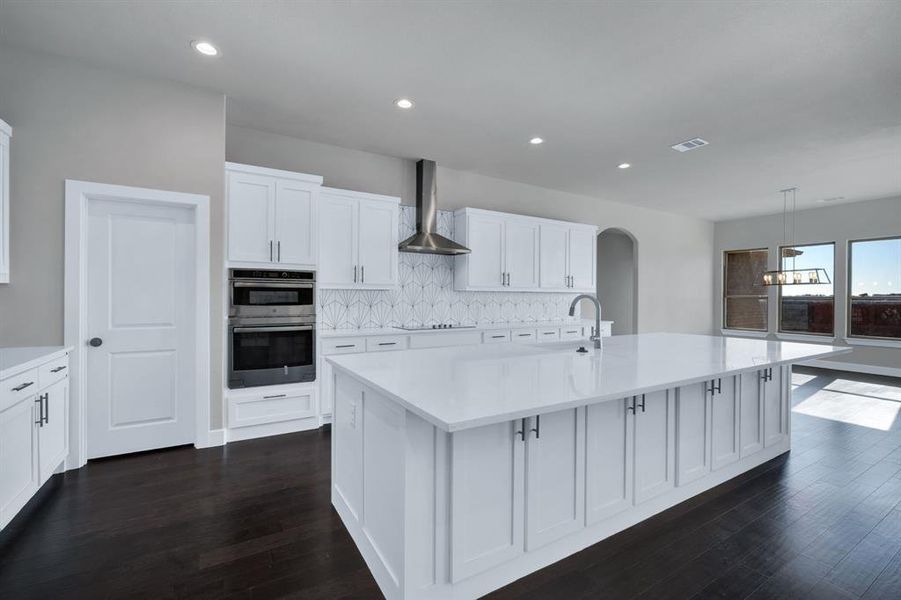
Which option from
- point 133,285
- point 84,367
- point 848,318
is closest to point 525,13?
point 133,285

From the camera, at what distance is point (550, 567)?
6.23ft

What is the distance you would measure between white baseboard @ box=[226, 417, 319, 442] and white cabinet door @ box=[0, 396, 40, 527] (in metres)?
1.29

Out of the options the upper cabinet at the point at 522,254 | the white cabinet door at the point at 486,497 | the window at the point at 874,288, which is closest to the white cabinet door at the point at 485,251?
the upper cabinet at the point at 522,254

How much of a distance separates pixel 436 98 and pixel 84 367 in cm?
329

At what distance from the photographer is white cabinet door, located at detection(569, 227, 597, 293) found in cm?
607

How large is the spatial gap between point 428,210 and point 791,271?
4.83 meters

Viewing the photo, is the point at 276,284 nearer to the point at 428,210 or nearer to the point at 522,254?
the point at 428,210

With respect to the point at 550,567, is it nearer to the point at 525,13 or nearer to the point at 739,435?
the point at 739,435

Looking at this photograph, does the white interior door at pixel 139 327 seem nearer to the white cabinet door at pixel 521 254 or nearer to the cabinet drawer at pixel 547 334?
the white cabinet door at pixel 521 254

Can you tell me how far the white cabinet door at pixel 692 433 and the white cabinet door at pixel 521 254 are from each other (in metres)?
3.08

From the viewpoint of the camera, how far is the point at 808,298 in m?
7.54

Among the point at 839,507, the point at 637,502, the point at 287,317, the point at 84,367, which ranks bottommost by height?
the point at 839,507

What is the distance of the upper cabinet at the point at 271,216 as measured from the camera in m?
3.52

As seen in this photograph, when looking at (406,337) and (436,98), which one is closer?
(436,98)
